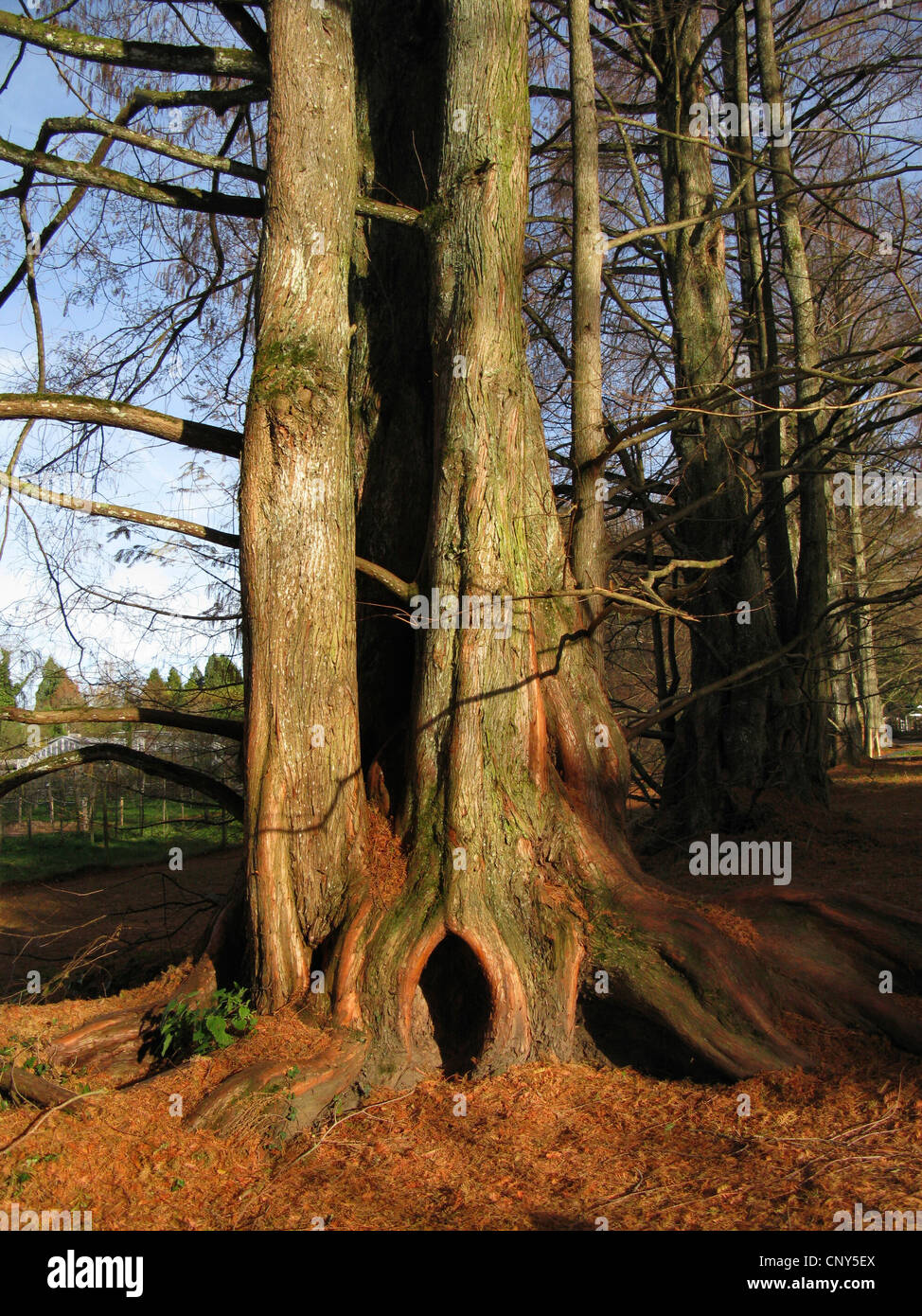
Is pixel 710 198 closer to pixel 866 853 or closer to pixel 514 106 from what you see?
pixel 514 106

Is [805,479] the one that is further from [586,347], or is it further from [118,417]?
[118,417]

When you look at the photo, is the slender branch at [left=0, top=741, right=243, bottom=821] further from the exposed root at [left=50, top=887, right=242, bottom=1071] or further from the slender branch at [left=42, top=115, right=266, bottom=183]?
the slender branch at [left=42, top=115, right=266, bottom=183]

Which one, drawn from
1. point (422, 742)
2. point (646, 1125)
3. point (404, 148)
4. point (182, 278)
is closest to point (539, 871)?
point (422, 742)

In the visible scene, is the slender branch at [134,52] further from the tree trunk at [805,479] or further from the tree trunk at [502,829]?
the tree trunk at [805,479]

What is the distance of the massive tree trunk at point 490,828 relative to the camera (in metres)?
4.95

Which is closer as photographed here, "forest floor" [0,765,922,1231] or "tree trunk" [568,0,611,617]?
"forest floor" [0,765,922,1231]

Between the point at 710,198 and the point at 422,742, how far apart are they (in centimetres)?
816

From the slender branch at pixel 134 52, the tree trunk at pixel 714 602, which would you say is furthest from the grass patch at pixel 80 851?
the slender branch at pixel 134 52

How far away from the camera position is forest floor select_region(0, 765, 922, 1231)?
3723 millimetres

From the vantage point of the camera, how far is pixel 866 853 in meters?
8.80

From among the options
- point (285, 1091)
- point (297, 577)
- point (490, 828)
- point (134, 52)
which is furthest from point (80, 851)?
point (134, 52)

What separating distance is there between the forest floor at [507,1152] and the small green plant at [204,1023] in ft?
0.41

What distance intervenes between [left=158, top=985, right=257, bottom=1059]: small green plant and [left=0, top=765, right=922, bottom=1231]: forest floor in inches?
4.9

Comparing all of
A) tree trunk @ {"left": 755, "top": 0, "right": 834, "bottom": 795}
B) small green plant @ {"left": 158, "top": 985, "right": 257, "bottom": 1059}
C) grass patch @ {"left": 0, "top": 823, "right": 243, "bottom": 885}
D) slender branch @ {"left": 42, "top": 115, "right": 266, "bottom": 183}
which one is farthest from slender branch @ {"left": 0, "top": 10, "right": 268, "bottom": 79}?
grass patch @ {"left": 0, "top": 823, "right": 243, "bottom": 885}
